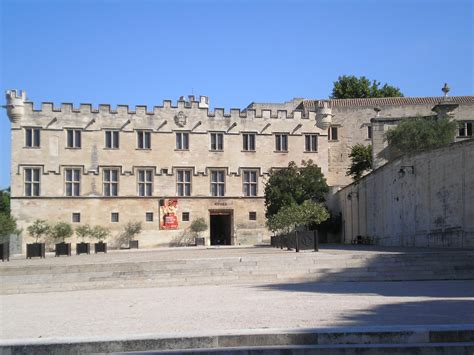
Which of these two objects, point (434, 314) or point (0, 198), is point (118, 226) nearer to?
point (0, 198)

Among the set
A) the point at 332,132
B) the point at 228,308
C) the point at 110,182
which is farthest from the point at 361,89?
the point at 228,308

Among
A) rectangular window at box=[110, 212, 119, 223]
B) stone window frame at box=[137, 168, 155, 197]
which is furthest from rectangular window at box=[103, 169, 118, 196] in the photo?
stone window frame at box=[137, 168, 155, 197]

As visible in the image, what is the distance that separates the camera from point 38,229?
45875mm

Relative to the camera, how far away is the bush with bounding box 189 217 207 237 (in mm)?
48844

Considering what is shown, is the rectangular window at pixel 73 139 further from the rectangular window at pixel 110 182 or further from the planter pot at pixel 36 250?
the planter pot at pixel 36 250

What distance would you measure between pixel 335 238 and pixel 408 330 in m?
39.9

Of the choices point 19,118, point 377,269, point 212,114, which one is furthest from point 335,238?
point 377,269

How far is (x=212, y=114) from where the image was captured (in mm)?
51156

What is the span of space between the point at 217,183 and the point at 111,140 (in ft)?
28.8

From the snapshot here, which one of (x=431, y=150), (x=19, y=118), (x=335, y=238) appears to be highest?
(x=19, y=118)

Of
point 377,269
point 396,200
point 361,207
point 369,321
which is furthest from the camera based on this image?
point 361,207

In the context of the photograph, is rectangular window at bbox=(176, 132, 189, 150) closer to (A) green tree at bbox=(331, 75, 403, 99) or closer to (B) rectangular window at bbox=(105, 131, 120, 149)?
(B) rectangular window at bbox=(105, 131, 120, 149)

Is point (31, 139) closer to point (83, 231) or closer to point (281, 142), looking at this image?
point (83, 231)

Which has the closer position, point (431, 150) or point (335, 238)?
point (431, 150)
